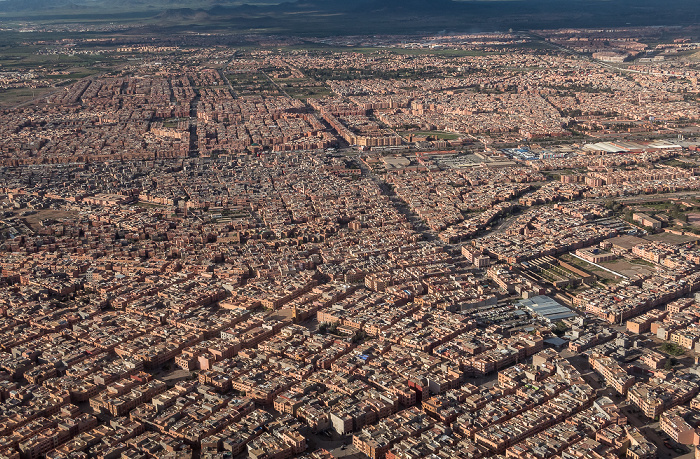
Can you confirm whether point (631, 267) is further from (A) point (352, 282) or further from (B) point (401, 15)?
(B) point (401, 15)

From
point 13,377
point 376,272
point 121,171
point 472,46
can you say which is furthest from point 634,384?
point 472,46

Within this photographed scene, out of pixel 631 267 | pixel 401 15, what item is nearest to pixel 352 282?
pixel 631 267

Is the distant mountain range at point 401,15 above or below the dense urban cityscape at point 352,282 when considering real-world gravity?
above

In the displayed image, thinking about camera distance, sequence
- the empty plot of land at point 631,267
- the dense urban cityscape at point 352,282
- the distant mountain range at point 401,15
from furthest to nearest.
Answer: the distant mountain range at point 401,15
the empty plot of land at point 631,267
the dense urban cityscape at point 352,282

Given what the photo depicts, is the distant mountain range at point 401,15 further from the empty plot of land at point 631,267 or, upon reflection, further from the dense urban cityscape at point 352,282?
the empty plot of land at point 631,267

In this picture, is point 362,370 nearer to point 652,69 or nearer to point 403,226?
point 403,226

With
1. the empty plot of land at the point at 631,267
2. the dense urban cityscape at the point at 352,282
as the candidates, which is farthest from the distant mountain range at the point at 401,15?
the empty plot of land at the point at 631,267
